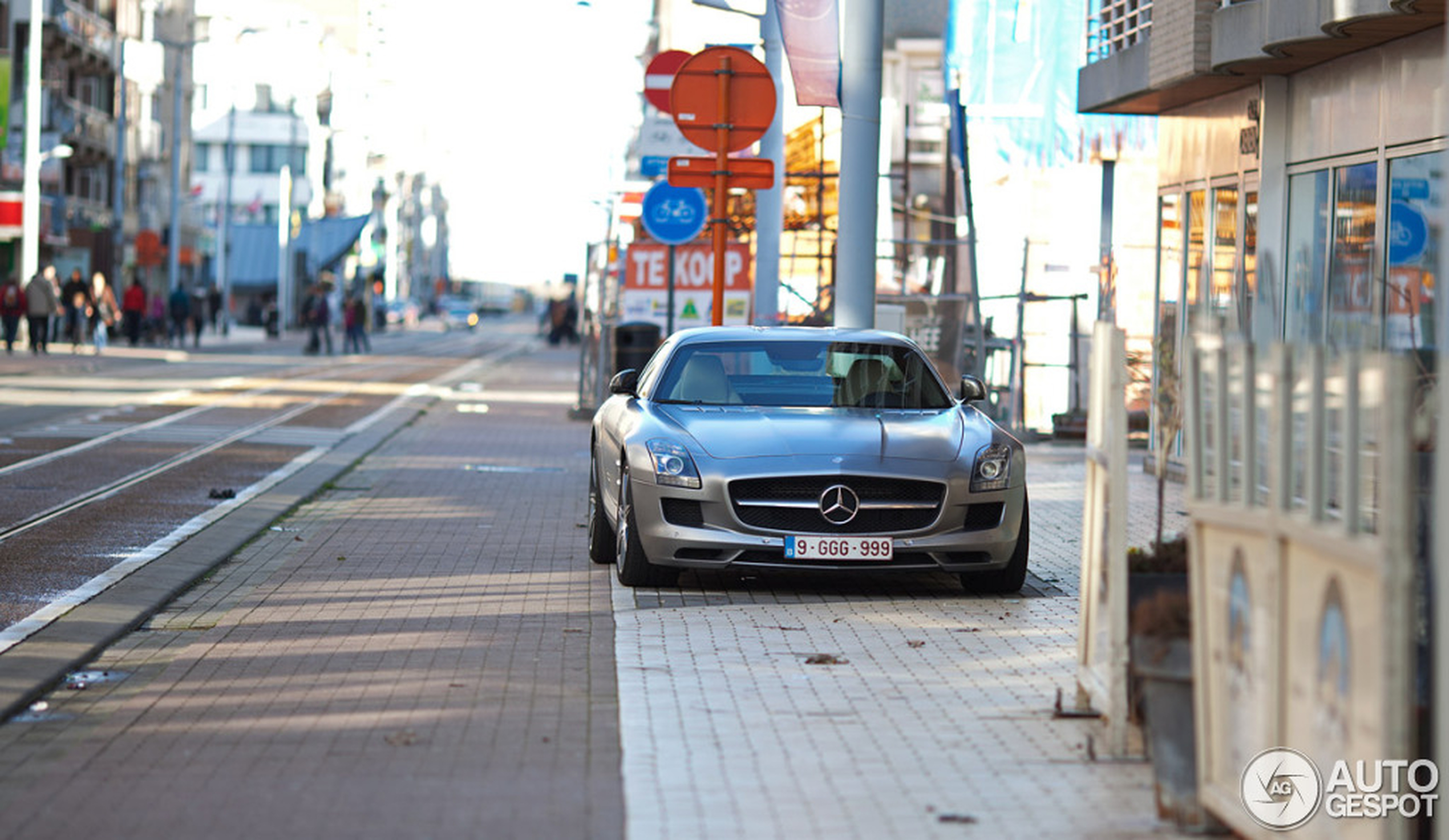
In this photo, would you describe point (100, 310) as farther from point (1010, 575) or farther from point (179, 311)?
point (1010, 575)

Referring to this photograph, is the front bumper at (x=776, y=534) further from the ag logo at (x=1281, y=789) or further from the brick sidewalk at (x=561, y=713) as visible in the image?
the ag logo at (x=1281, y=789)

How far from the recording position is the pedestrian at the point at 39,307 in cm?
4338

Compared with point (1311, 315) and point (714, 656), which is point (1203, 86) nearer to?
point (714, 656)

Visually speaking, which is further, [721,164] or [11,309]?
[11,309]

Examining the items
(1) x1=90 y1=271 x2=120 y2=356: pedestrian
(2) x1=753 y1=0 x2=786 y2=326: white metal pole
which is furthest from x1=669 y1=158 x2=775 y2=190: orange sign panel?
(1) x1=90 y1=271 x2=120 y2=356: pedestrian

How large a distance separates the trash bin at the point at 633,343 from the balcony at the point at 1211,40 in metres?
6.10

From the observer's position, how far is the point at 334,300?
84.6m

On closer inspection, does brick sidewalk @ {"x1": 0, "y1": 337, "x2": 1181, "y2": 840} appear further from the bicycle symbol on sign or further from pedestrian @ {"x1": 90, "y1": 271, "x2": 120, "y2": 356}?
pedestrian @ {"x1": 90, "y1": 271, "x2": 120, "y2": 356}

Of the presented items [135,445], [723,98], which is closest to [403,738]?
[723,98]

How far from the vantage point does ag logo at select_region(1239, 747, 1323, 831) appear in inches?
177

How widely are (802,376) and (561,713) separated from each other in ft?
15.2

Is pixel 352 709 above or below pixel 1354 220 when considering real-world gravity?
below

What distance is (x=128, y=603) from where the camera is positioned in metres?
9.41

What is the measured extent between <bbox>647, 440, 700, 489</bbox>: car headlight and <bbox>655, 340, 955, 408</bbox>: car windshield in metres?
1.05
